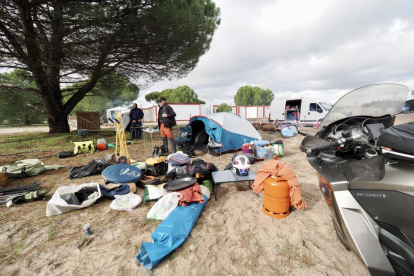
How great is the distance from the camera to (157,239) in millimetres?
2092

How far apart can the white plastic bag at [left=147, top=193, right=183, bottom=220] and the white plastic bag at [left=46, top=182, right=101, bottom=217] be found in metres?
1.16

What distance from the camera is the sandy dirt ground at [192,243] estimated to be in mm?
1833

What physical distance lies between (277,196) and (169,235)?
1.59 metres

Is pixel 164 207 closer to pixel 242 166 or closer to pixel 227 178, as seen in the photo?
pixel 227 178

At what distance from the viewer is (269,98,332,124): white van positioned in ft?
40.8

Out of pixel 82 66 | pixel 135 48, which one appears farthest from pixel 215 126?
pixel 82 66

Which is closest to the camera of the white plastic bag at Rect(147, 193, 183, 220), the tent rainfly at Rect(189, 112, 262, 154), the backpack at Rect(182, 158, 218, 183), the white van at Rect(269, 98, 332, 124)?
the white plastic bag at Rect(147, 193, 183, 220)

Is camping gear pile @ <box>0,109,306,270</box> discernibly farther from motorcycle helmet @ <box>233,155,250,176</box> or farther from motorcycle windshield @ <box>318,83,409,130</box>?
motorcycle windshield @ <box>318,83,409,130</box>

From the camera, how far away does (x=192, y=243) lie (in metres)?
2.17

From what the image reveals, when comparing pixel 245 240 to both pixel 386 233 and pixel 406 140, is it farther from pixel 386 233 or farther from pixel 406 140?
pixel 406 140

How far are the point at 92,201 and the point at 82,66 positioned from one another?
26.4 feet

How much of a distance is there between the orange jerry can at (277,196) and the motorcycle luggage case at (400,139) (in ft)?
4.41

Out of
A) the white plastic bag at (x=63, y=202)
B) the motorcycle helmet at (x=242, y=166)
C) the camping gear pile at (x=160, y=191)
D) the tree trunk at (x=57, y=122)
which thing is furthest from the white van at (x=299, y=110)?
the tree trunk at (x=57, y=122)

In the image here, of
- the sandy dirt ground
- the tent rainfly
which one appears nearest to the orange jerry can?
the sandy dirt ground
